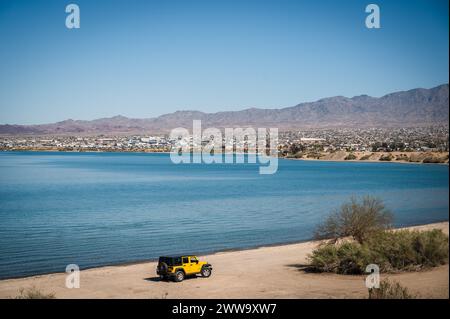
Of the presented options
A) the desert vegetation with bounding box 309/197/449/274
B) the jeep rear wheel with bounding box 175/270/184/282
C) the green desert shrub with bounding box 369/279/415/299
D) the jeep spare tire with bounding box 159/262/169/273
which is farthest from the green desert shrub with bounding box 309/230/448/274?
the jeep spare tire with bounding box 159/262/169/273

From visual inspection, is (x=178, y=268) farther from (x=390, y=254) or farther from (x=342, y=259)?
(x=390, y=254)

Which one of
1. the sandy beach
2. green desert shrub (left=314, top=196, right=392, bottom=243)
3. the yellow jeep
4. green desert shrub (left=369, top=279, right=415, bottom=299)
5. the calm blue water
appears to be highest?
green desert shrub (left=314, top=196, right=392, bottom=243)

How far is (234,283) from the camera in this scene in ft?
75.5

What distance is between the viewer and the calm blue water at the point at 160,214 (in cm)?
Answer: 3288

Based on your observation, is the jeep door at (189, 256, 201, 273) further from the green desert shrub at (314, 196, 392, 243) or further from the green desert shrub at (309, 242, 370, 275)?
the green desert shrub at (314, 196, 392, 243)

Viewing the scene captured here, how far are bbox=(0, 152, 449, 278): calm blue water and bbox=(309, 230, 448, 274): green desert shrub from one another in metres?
10.3

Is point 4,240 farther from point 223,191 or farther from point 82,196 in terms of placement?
point 223,191

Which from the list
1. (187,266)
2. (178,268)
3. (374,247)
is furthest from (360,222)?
(178,268)

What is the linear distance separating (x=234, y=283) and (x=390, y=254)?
6.65 m

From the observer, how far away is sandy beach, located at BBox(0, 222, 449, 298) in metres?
20.4

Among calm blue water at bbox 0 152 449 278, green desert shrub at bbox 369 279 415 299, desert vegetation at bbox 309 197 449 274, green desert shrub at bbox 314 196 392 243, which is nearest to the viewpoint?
green desert shrub at bbox 369 279 415 299

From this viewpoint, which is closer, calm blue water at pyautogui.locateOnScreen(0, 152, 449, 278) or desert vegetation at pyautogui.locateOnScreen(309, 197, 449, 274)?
desert vegetation at pyautogui.locateOnScreen(309, 197, 449, 274)

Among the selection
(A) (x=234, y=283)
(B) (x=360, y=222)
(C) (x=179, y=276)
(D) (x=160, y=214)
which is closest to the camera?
(A) (x=234, y=283)

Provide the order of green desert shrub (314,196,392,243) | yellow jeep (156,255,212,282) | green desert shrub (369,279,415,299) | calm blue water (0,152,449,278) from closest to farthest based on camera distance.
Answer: green desert shrub (369,279,415,299) < yellow jeep (156,255,212,282) < green desert shrub (314,196,392,243) < calm blue water (0,152,449,278)
